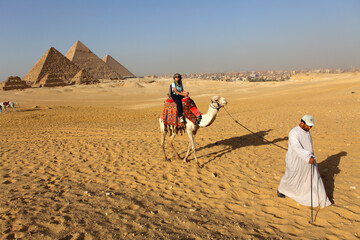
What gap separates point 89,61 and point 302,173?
12122 centimetres

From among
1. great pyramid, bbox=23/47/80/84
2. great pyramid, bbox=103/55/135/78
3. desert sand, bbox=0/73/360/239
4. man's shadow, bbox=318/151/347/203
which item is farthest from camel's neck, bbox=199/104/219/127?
great pyramid, bbox=103/55/135/78

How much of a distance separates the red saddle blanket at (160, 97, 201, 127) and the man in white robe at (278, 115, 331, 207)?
254cm

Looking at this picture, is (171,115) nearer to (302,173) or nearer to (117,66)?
(302,173)

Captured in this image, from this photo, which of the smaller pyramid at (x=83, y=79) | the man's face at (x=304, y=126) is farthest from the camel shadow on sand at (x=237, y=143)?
the smaller pyramid at (x=83, y=79)

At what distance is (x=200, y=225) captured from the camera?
3.43 meters

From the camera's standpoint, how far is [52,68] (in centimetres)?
8588

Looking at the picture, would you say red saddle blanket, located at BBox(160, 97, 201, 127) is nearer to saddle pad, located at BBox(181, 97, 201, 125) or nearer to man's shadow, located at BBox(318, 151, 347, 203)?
saddle pad, located at BBox(181, 97, 201, 125)

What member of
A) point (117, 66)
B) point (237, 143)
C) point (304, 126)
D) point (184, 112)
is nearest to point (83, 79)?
point (117, 66)

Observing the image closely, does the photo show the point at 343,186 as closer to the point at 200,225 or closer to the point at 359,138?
the point at 200,225

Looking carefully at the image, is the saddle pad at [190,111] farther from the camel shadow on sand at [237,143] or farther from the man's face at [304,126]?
the man's face at [304,126]

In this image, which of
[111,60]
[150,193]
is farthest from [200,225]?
[111,60]

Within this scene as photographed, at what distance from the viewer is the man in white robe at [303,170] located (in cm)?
388

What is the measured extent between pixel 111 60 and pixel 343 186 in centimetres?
14750

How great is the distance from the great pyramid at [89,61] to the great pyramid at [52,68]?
20.7 m
